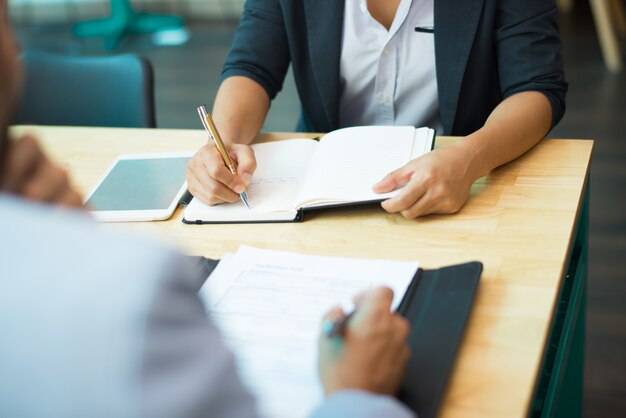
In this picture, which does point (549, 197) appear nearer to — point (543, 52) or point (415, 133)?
point (415, 133)

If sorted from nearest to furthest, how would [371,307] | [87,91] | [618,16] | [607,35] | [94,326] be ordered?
[94,326]
[371,307]
[87,91]
[607,35]
[618,16]

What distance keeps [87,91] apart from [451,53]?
0.97 meters

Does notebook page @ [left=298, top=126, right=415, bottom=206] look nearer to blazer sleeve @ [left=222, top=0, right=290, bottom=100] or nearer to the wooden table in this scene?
the wooden table

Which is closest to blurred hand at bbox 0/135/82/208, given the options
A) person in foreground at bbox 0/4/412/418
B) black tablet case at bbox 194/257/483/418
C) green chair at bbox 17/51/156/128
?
person in foreground at bbox 0/4/412/418

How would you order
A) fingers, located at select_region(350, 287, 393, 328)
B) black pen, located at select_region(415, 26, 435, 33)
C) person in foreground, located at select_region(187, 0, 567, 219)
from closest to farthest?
1. fingers, located at select_region(350, 287, 393, 328)
2. person in foreground, located at select_region(187, 0, 567, 219)
3. black pen, located at select_region(415, 26, 435, 33)

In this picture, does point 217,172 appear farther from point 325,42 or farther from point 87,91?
point 87,91

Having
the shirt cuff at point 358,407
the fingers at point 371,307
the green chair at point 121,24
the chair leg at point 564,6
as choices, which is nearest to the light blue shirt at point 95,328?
the shirt cuff at point 358,407

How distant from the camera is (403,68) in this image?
5.42 ft

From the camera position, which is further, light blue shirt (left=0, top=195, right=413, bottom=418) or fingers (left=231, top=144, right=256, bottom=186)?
fingers (left=231, top=144, right=256, bottom=186)

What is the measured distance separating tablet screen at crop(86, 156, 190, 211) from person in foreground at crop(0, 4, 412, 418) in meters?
0.84

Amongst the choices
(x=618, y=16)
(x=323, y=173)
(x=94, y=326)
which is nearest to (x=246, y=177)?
(x=323, y=173)

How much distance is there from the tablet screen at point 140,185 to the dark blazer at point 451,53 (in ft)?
0.97

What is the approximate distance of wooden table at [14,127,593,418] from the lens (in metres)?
0.88

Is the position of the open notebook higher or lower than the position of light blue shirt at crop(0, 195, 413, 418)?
lower
